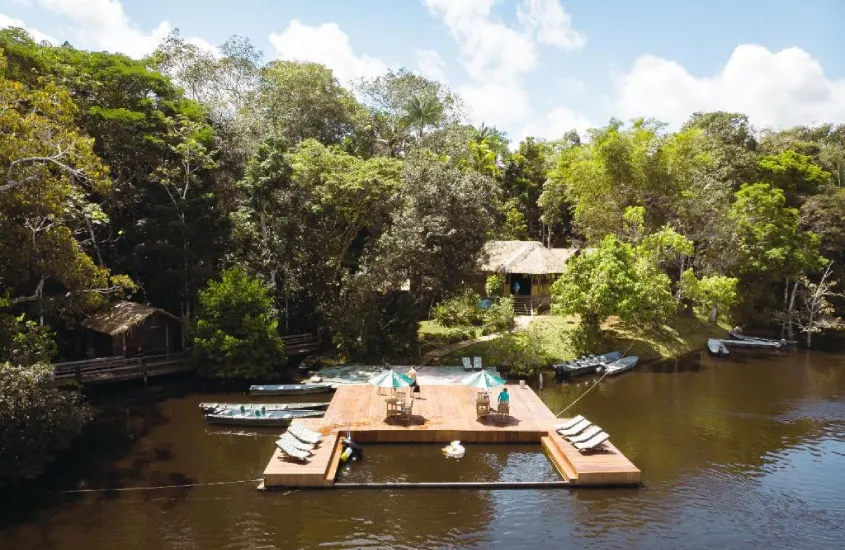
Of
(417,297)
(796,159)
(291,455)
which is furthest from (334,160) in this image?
(796,159)

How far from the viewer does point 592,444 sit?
58.4ft

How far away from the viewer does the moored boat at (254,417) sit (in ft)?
69.7

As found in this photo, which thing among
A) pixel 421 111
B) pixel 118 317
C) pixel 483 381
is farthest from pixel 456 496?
pixel 421 111

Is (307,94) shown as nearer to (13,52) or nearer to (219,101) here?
(219,101)

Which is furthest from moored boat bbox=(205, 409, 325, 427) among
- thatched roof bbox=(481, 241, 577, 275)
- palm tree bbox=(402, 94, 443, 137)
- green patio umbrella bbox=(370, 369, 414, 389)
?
palm tree bbox=(402, 94, 443, 137)

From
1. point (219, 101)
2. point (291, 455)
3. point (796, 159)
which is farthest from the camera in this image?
point (796, 159)

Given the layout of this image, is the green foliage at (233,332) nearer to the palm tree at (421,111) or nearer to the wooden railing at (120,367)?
the wooden railing at (120,367)

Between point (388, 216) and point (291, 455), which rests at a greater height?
point (388, 216)

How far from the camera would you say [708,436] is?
21250 millimetres

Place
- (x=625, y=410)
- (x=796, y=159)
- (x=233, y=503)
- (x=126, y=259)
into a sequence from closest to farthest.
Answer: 1. (x=233, y=503)
2. (x=625, y=410)
3. (x=126, y=259)
4. (x=796, y=159)

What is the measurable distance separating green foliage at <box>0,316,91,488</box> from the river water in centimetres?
80

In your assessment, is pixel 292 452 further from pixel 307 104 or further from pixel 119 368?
pixel 307 104

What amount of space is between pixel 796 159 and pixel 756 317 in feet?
41.9

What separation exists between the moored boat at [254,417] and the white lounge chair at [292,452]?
4.09 meters
